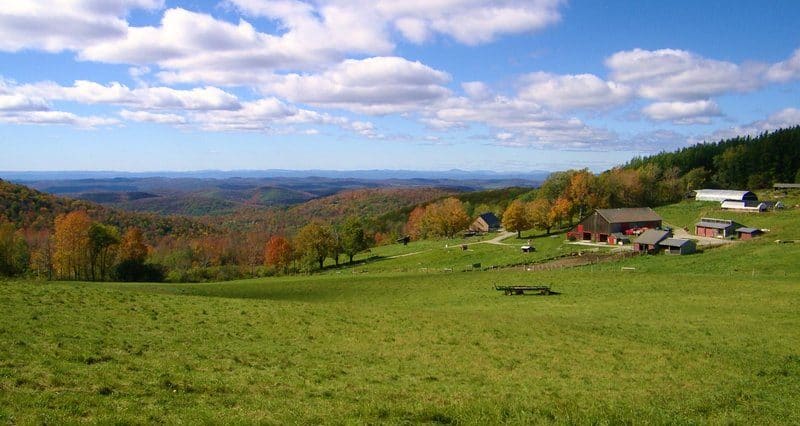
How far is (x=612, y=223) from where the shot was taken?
268ft

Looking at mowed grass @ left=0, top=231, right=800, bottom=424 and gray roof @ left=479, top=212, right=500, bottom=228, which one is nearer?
mowed grass @ left=0, top=231, right=800, bottom=424

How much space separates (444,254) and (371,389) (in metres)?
65.3

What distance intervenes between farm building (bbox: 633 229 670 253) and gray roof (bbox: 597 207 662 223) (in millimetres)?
14893

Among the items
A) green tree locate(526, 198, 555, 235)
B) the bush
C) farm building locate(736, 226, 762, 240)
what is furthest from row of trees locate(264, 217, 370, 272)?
farm building locate(736, 226, 762, 240)

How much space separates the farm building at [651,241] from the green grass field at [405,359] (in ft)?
88.8

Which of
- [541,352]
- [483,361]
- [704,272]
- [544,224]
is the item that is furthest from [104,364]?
[544,224]

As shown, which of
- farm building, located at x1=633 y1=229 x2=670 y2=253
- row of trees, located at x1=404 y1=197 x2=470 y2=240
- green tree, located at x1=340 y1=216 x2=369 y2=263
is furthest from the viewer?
row of trees, located at x1=404 y1=197 x2=470 y2=240

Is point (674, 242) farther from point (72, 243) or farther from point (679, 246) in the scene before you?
point (72, 243)

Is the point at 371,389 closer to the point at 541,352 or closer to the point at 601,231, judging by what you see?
the point at 541,352

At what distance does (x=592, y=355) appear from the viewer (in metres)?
20.6

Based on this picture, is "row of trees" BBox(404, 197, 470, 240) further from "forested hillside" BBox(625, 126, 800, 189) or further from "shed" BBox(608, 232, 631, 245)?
"forested hillside" BBox(625, 126, 800, 189)

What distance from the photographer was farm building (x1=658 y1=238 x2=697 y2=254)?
62094mm

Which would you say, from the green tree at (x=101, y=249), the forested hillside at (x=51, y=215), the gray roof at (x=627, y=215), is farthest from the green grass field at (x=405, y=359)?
the forested hillside at (x=51, y=215)

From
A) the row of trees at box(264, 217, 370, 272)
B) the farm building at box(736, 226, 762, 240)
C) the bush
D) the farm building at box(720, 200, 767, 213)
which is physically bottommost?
the bush
